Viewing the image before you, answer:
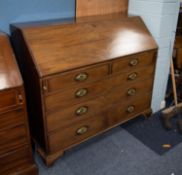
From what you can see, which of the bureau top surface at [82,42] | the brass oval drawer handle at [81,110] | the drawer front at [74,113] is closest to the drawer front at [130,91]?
the drawer front at [74,113]

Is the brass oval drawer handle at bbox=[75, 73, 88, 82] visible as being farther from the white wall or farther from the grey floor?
the white wall

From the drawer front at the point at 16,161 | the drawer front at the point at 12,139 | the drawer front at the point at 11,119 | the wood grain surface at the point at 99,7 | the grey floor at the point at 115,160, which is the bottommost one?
the grey floor at the point at 115,160

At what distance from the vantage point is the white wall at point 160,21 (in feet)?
6.77

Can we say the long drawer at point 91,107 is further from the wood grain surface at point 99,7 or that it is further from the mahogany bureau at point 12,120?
the wood grain surface at point 99,7

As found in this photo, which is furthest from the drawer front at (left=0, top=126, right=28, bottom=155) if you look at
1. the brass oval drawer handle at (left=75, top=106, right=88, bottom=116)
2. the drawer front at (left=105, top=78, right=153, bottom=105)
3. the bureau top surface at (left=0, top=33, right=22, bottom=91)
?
the drawer front at (left=105, top=78, right=153, bottom=105)

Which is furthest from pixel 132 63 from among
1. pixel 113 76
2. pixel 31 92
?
pixel 31 92

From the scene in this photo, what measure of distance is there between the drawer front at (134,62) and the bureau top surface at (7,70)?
0.78 meters

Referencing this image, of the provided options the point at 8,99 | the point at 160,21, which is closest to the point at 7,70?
the point at 8,99

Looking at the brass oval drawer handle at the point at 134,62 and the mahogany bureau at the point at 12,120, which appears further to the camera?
the brass oval drawer handle at the point at 134,62

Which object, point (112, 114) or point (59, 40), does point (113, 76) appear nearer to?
point (112, 114)

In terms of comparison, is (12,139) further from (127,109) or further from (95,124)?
(127,109)

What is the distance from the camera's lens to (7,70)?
4.40 ft

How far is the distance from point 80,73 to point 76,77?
0.14 ft

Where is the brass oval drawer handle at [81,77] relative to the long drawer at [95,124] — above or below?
above
